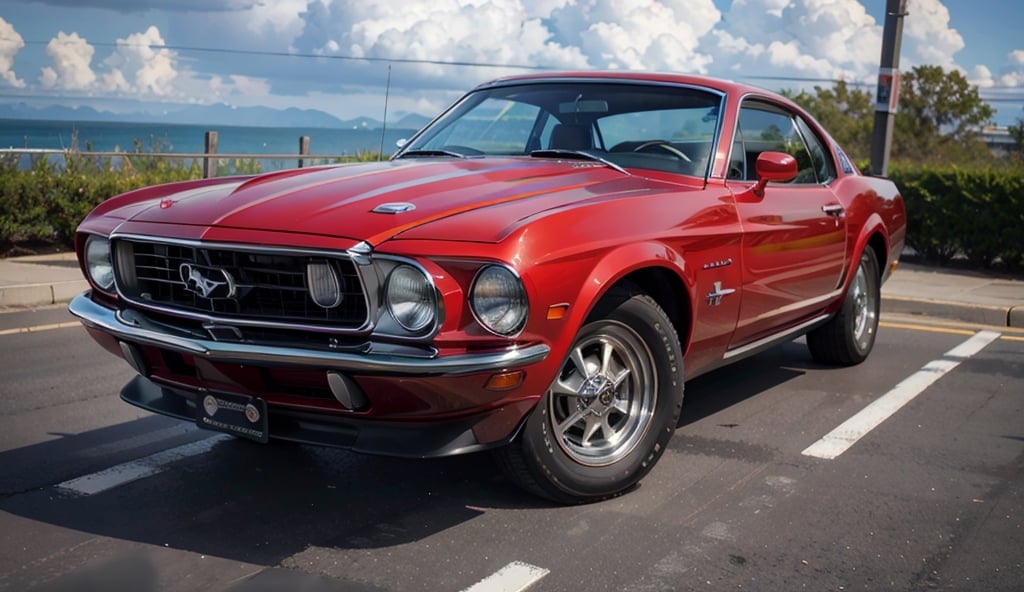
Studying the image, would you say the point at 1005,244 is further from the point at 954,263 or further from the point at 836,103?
the point at 836,103

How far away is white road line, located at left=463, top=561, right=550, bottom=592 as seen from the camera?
3.37 metres

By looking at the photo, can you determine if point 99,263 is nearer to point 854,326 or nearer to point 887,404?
point 887,404

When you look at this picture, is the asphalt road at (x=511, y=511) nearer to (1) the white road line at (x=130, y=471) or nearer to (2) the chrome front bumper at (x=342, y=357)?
(1) the white road line at (x=130, y=471)

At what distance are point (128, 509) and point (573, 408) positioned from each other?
172cm

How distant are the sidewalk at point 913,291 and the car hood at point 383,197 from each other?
5.18 meters

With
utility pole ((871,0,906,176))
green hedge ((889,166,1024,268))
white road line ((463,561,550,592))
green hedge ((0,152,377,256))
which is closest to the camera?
white road line ((463,561,550,592))

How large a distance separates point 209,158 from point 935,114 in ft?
133

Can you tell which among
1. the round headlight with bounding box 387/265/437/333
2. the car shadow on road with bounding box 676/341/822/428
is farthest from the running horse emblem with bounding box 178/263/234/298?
the car shadow on road with bounding box 676/341/822/428

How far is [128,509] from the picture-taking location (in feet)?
13.3

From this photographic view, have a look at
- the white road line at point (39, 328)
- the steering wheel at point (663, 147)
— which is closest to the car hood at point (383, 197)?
the steering wheel at point (663, 147)

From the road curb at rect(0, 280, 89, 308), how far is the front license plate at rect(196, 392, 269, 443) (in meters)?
5.69

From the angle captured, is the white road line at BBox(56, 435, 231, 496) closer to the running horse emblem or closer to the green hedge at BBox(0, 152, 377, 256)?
the running horse emblem

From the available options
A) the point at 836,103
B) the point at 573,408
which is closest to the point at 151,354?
the point at 573,408

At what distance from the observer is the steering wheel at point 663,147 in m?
5.03
